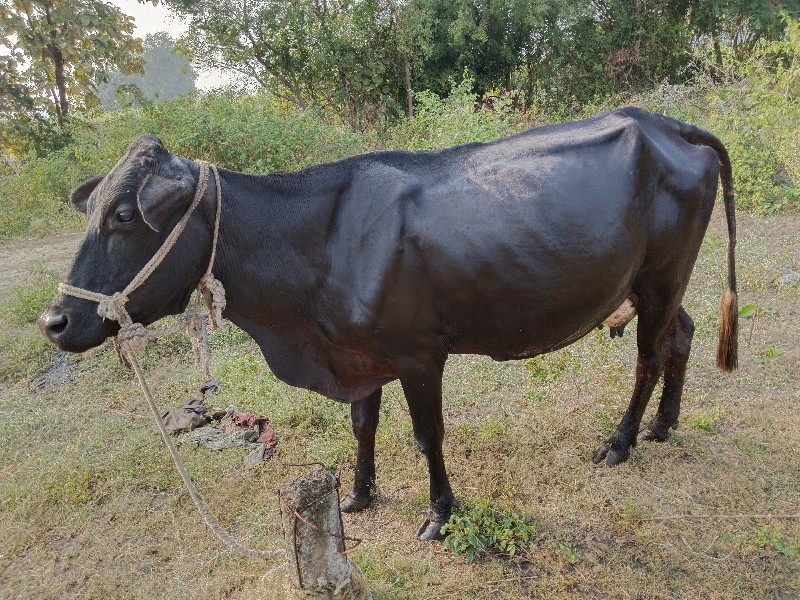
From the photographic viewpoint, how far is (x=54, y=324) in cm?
240

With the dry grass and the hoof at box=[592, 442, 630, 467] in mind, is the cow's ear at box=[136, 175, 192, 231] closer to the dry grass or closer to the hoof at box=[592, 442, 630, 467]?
the dry grass

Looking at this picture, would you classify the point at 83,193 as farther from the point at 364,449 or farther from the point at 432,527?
the point at 432,527

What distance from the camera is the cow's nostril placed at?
7.82 feet

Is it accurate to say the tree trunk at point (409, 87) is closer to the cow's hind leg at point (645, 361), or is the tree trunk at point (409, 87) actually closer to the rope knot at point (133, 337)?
the cow's hind leg at point (645, 361)

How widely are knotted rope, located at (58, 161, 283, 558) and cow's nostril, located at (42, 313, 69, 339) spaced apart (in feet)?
0.33

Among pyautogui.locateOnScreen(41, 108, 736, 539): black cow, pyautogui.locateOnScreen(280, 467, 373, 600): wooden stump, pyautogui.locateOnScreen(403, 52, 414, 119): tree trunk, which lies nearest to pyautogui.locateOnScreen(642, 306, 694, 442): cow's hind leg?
pyautogui.locateOnScreen(41, 108, 736, 539): black cow

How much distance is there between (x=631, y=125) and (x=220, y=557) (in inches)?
119

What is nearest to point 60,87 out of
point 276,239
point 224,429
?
point 224,429

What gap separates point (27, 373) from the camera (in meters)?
5.52

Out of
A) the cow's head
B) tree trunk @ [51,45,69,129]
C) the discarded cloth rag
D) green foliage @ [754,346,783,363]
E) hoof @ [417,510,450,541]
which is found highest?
tree trunk @ [51,45,69,129]

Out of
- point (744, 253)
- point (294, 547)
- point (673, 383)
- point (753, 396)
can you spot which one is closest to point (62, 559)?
point (294, 547)

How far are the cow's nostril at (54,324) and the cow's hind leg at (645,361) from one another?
2877 millimetres

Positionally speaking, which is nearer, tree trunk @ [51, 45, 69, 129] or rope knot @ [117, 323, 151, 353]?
rope knot @ [117, 323, 151, 353]

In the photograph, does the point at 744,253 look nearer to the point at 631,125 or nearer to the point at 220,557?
the point at 631,125
